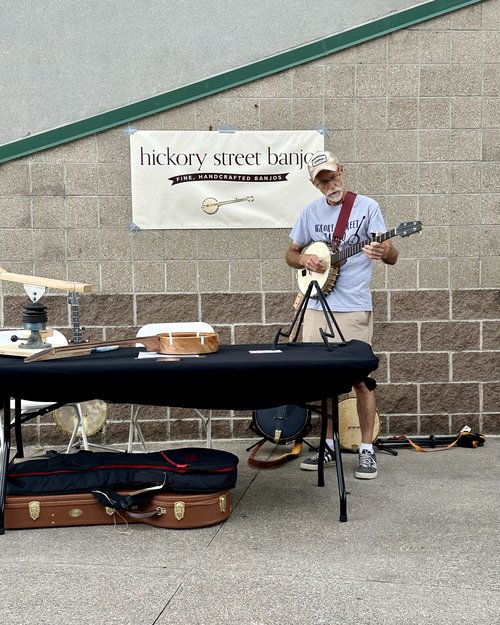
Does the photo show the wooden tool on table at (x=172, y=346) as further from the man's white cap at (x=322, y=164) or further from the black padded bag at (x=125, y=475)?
the man's white cap at (x=322, y=164)

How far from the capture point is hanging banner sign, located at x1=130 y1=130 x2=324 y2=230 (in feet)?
18.4

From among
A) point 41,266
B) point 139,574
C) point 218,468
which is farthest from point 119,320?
point 139,574

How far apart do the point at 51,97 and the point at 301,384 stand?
122 inches

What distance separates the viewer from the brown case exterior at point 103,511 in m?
3.75

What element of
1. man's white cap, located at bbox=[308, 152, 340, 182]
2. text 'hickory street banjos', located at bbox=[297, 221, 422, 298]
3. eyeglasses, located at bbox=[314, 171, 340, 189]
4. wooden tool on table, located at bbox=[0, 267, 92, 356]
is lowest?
wooden tool on table, located at bbox=[0, 267, 92, 356]

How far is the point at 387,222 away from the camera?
5.71m

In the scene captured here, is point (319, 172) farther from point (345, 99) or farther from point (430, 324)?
point (430, 324)

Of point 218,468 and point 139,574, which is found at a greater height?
point 218,468

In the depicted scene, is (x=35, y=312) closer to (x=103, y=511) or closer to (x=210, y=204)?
(x=103, y=511)

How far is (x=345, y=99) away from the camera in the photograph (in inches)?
223

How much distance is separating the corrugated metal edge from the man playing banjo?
1123 mm

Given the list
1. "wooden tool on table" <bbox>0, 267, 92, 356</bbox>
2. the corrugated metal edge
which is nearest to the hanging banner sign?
the corrugated metal edge

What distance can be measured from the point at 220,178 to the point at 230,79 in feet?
2.33

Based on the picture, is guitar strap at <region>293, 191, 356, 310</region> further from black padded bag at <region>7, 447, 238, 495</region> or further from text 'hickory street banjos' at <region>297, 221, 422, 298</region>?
black padded bag at <region>7, 447, 238, 495</region>
